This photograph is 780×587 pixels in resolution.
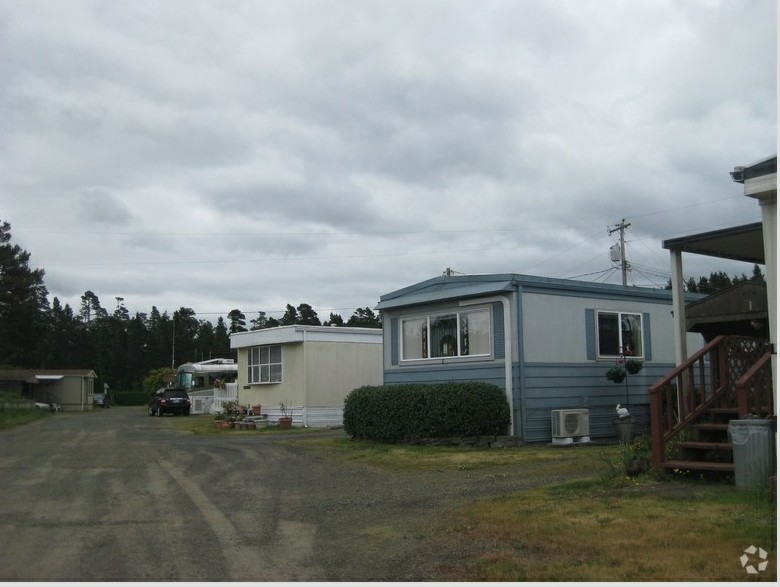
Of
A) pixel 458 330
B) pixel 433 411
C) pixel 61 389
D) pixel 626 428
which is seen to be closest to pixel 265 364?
pixel 458 330

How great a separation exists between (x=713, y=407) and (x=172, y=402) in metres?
34.1

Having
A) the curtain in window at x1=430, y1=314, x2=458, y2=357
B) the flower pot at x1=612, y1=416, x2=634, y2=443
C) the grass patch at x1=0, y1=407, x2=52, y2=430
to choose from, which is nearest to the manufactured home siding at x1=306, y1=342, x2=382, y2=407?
the curtain in window at x1=430, y1=314, x2=458, y2=357

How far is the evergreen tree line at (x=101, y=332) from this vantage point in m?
56.1

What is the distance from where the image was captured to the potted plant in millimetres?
25234

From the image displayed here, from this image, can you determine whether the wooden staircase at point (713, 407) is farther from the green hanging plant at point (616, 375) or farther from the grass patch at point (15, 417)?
the grass patch at point (15, 417)

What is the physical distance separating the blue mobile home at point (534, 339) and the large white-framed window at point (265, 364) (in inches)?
321

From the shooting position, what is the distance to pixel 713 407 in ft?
34.1

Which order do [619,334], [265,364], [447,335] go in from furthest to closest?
[265,364]
[619,334]
[447,335]

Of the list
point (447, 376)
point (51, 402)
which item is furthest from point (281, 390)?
point (51, 402)

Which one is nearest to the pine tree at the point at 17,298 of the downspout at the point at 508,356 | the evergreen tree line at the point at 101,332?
the evergreen tree line at the point at 101,332

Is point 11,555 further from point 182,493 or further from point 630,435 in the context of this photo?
point 630,435

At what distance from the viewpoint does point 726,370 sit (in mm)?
10375

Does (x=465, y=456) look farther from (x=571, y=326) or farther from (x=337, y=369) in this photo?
(x=337, y=369)

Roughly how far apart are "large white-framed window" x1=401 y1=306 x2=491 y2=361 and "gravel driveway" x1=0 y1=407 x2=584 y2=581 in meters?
4.11
